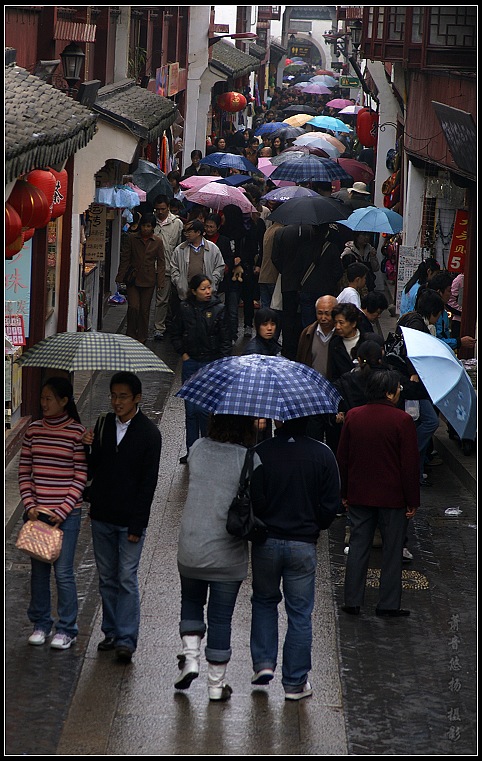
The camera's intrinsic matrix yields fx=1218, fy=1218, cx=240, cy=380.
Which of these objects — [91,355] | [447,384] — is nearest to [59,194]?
[91,355]

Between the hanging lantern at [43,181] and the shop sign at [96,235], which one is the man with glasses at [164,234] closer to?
the shop sign at [96,235]

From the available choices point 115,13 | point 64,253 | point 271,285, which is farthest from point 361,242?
point 115,13

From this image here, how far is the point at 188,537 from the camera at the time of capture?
21.4ft

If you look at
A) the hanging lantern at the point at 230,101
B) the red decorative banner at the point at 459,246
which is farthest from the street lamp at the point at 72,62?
the hanging lantern at the point at 230,101

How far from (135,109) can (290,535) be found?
37.7ft

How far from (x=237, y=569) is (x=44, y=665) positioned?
4.62 feet

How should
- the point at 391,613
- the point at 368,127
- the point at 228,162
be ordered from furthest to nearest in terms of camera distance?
the point at 368,127
the point at 228,162
the point at 391,613

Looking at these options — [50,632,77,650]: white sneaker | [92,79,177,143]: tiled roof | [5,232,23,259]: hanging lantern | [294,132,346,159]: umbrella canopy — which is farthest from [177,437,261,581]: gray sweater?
[294,132,346,159]: umbrella canopy

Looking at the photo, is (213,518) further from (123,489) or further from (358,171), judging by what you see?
(358,171)

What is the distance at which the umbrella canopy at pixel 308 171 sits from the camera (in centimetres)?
1892

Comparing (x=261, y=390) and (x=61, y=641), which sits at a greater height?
(x=261, y=390)

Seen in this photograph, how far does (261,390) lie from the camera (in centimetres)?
671

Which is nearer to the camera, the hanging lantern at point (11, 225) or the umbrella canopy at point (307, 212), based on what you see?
the hanging lantern at point (11, 225)

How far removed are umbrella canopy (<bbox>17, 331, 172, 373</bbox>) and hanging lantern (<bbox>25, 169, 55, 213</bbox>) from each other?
282cm
